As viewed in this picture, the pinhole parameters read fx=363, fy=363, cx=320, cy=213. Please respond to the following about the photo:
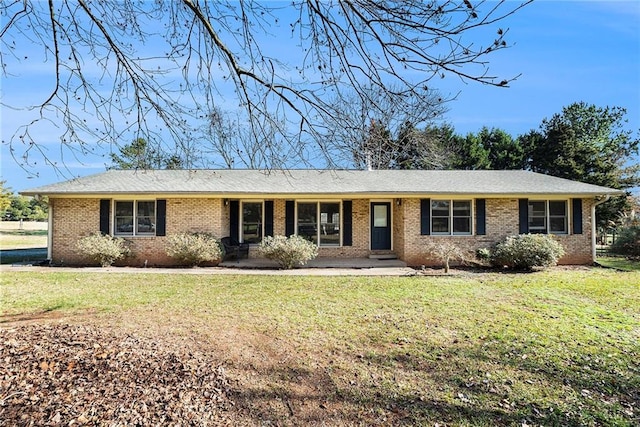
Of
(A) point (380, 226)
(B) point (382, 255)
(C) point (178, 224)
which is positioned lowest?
(B) point (382, 255)

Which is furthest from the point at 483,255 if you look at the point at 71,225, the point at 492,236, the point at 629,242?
the point at 71,225

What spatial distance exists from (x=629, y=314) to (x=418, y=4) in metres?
7.52

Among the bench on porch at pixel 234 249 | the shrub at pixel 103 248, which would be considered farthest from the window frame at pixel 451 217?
the shrub at pixel 103 248

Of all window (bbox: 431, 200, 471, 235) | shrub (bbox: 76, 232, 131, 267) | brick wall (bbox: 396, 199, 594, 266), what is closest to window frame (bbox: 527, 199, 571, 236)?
brick wall (bbox: 396, 199, 594, 266)

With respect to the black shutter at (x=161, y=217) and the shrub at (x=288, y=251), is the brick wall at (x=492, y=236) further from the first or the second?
the black shutter at (x=161, y=217)

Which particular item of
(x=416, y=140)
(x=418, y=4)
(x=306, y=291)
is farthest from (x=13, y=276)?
(x=418, y=4)

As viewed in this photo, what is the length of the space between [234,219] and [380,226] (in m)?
6.24

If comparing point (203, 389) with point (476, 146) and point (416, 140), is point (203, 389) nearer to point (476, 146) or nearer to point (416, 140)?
point (416, 140)

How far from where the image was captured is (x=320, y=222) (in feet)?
51.0

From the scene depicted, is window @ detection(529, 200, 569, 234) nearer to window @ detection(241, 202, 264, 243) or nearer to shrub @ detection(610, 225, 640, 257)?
shrub @ detection(610, 225, 640, 257)

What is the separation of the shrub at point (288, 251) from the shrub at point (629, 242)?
1451 cm

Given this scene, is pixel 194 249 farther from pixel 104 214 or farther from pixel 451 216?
pixel 451 216

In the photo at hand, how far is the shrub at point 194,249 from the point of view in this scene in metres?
13.0

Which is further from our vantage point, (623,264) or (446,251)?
(623,264)
